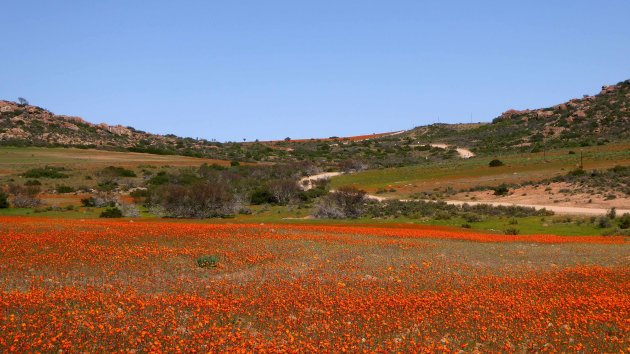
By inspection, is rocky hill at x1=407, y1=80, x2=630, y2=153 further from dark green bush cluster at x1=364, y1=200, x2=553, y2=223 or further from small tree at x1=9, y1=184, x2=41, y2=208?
small tree at x1=9, y1=184, x2=41, y2=208

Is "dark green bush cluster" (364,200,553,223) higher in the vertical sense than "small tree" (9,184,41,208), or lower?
lower

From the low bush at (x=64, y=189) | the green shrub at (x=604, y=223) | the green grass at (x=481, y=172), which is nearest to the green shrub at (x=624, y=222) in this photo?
the green shrub at (x=604, y=223)

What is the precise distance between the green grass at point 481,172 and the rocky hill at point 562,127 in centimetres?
1465

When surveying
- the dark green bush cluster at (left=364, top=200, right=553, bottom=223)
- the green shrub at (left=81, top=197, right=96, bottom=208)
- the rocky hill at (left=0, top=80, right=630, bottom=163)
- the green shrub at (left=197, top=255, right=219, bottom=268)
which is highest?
the rocky hill at (left=0, top=80, right=630, bottom=163)

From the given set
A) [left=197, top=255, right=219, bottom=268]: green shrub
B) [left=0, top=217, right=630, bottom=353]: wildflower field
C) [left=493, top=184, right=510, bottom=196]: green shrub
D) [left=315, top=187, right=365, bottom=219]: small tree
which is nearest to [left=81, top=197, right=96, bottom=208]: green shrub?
[left=315, top=187, right=365, bottom=219]: small tree

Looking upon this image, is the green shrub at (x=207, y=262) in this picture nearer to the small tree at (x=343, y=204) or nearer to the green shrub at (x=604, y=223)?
the green shrub at (x=604, y=223)

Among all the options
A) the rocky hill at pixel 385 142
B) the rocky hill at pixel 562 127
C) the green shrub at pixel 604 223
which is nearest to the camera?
the green shrub at pixel 604 223

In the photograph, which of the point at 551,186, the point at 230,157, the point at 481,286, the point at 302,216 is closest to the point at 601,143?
the point at 551,186

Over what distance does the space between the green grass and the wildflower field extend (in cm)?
4291

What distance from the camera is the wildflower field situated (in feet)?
29.9

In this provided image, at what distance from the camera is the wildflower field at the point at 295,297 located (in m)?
9.10

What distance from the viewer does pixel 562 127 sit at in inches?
4316

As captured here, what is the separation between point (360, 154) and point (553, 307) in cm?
11783

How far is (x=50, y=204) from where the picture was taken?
4856cm
